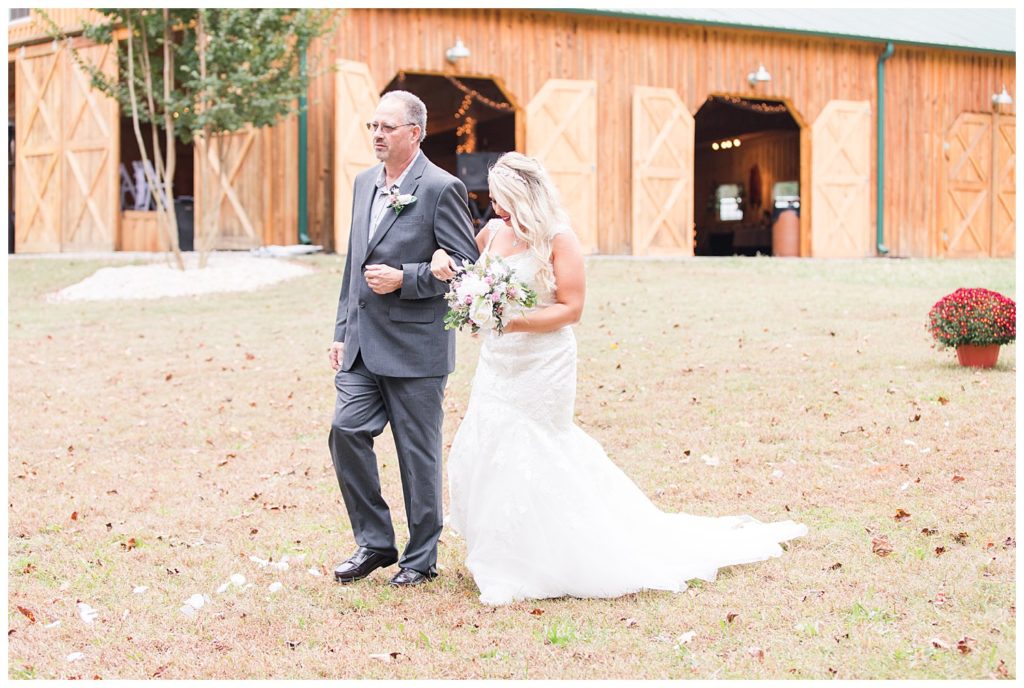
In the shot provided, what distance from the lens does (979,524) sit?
209 inches

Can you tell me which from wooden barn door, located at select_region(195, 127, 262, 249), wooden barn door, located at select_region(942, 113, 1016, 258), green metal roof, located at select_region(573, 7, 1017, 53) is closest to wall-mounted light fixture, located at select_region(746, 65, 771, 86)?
green metal roof, located at select_region(573, 7, 1017, 53)

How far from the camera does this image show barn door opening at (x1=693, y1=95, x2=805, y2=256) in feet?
85.5

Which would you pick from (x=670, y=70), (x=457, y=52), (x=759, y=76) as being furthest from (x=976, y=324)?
(x=759, y=76)

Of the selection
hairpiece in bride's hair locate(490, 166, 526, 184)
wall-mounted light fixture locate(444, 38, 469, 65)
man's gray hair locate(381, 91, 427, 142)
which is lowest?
hairpiece in bride's hair locate(490, 166, 526, 184)

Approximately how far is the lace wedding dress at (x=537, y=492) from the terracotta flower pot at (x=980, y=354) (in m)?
5.17

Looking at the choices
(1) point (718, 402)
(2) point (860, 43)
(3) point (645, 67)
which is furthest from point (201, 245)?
(2) point (860, 43)

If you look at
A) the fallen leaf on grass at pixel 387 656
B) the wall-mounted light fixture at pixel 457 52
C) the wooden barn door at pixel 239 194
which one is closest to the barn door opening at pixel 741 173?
the wall-mounted light fixture at pixel 457 52

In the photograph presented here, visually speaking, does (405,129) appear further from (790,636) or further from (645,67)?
(645,67)

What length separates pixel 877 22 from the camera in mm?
21109

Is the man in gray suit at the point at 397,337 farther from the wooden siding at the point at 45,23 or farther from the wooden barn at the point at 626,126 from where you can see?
the wooden siding at the point at 45,23

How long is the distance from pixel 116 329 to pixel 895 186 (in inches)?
543

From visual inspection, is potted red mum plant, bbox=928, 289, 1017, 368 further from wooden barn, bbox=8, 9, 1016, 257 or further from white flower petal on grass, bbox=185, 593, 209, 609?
wooden barn, bbox=8, 9, 1016, 257

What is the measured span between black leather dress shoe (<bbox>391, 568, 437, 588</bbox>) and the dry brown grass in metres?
0.09

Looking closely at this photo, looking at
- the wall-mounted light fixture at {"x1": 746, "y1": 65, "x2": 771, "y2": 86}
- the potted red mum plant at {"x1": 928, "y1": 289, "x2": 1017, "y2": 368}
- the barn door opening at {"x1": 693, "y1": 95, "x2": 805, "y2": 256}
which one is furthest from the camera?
the barn door opening at {"x1": 693, "y1": 95, "x2": 805, "y2": 256}
